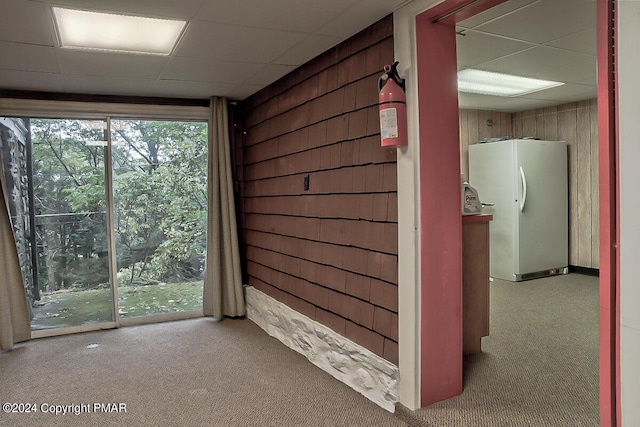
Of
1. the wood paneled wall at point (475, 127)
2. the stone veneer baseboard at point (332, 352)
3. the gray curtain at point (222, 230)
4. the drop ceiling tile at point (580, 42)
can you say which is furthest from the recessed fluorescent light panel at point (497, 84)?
the stone veneer baseboard at point (332, 352)

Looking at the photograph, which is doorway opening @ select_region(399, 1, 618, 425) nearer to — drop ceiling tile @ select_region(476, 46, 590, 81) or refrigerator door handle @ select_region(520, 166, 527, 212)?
drop ceiling tile @ select_region(476, 46, 590, 81)

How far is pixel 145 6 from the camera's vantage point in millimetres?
2473

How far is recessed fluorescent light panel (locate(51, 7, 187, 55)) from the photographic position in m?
2.69

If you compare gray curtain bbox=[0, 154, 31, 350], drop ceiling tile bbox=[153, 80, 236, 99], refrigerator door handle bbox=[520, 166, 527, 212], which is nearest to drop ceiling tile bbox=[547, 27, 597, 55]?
refrigerator door handle bbox=[520, 166, 527, 212]

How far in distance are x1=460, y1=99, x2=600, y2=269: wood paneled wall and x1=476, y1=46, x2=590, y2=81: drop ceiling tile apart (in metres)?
2.01

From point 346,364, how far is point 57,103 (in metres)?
3.48

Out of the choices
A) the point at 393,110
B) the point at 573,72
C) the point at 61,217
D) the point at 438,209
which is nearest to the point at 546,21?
the point at 393,110

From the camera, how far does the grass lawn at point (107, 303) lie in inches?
179

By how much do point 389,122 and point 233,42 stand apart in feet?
4.04

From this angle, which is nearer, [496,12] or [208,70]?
[496,12]

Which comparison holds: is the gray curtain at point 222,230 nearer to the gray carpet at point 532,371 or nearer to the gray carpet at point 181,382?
the gray carpet at point 181,382

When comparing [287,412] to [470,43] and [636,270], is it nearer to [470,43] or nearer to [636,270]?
[636,270]

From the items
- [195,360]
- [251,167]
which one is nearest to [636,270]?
[195,360]

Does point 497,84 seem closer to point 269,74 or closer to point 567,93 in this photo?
point 567,93
